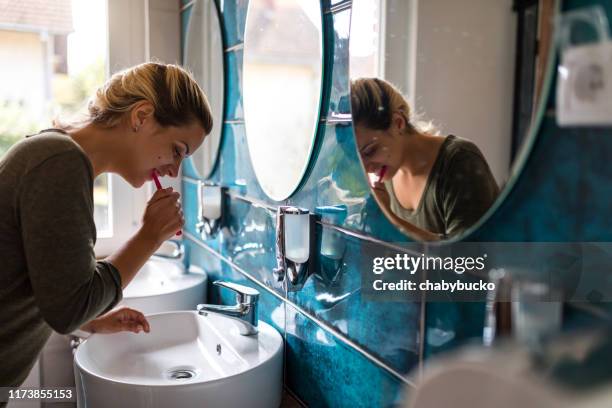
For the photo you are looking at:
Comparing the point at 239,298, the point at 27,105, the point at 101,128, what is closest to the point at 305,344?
the point at 239,298

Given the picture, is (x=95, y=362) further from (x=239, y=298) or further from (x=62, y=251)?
(x=62, y=251)

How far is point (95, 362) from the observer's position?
1285 millimetres

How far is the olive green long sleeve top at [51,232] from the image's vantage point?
0.89 m

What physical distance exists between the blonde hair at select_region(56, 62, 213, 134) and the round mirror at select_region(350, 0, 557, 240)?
38 centimetres

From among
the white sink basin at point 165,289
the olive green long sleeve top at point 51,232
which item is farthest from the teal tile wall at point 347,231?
the olive green long sleeve top at point 51,232

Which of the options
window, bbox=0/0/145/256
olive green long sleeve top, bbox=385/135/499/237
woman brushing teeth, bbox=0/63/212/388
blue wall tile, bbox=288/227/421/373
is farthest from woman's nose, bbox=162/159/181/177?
window, bbox=0/0/145/256

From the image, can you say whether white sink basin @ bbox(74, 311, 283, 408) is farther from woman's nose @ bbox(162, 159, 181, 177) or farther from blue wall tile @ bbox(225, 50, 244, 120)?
blue wall tile @ bbox(225, 50, 244, 120)

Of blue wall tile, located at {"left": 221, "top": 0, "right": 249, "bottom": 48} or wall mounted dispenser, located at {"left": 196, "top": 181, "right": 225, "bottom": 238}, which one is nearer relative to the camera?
blue wall tile, located at {"left": 221, "top": 0, "right": 249, "bottom": 48}

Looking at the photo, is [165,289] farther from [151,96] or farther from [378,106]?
[378,106]

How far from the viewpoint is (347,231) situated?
1.03 meters

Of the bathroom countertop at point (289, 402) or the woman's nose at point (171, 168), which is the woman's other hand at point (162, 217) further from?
the bathroom countertop at point (289, 402)

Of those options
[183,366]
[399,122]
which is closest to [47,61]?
[183,366]

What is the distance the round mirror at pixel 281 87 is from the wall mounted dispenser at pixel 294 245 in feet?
0.26

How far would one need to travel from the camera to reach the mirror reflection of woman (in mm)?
711
